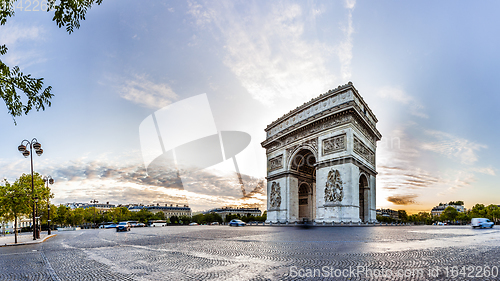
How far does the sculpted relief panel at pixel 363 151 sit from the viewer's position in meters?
29.2


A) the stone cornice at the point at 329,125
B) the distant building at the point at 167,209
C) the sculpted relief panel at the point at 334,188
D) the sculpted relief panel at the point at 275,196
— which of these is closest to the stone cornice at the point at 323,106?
the stone cornice at the point at 329,125

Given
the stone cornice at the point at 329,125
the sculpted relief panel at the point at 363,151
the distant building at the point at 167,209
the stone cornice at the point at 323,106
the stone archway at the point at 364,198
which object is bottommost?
the distant building at the point at 167,209

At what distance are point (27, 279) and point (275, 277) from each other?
5.18m

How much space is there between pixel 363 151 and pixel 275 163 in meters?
11.6

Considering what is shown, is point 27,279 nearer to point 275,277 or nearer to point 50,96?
point 50,96

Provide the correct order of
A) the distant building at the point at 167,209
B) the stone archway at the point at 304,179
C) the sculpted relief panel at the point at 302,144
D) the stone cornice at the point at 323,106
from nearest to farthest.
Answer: the stone cornice at the point at 323,106
the sculpted relief panel at the point at 302,144
the stone archway at the point at 304,179
the distant building at the point at 167,209

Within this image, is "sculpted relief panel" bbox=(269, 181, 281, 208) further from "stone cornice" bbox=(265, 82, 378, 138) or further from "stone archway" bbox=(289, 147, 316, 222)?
"stone cornice" bbox=(265, 82, 378, 138)

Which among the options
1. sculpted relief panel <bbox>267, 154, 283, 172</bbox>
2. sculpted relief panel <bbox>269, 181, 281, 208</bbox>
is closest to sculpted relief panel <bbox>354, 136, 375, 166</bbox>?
sculpted relief panel <bbox>267, 154, 283, 172</bbox>

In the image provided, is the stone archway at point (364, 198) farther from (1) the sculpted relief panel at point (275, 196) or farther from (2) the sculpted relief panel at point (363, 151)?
(1) the sculpted relief panel at point (275, 196)

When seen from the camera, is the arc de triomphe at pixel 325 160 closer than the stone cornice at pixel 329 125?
Yes

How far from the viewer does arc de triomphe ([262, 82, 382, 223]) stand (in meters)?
27.6

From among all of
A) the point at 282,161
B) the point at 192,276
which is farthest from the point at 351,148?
the point at 192,276

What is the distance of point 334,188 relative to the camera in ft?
91.3

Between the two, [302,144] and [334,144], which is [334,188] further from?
[302,144]
